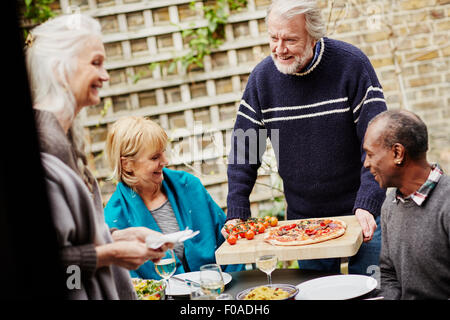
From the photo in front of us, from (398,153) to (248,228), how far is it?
0.84 m

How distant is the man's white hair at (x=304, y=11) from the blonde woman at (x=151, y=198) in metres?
0.80

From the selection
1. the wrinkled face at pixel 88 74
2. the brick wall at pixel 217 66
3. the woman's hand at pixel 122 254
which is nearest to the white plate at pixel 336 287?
the woman's hand at pixel 122 254

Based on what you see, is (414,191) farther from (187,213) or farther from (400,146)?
(187,213)

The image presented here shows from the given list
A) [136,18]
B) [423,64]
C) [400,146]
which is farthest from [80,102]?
[423,64]

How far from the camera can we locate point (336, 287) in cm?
192

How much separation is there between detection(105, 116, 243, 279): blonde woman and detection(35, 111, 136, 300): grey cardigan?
3.63 feet

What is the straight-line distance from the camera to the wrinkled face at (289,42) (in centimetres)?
245

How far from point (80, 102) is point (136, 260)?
A: 461mm

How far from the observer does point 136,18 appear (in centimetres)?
458

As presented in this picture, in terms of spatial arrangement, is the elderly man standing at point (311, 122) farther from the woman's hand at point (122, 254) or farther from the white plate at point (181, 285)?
the woman's hand at point (122, 254)

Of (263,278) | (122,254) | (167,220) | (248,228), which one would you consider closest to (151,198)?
(167,220)

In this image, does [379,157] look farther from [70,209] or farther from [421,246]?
[70,209]

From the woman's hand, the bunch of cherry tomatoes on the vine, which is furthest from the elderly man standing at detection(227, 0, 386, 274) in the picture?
the woman's hand

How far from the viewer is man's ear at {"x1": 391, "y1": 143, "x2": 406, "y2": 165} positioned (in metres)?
1.80
